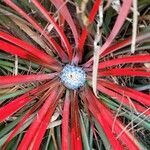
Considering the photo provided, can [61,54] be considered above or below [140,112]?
above

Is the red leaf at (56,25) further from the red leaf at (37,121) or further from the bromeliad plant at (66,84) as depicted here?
the red leaf at (37,121)

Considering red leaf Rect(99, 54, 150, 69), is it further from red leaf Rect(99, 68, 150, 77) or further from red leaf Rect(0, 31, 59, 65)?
red leaf Rect(0, 31, 59, 65)

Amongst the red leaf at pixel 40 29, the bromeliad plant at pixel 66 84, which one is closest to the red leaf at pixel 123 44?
the bromeliad plant at pixel 66 84

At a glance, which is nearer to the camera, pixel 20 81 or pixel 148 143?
pixel 20 81

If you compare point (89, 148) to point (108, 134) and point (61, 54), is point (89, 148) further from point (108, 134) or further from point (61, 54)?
point (61, 54)

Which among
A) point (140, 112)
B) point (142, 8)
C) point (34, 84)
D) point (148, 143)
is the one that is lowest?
point (148, 143)

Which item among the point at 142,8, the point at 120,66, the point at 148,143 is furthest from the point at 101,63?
the point at 148,143

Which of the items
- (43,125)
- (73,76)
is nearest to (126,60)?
(73,76)

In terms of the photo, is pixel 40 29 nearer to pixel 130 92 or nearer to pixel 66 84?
pixel 66 84
